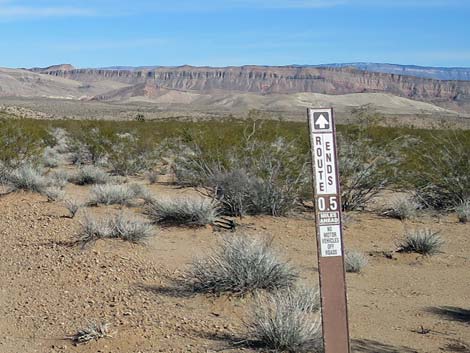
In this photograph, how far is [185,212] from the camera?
1443 cm

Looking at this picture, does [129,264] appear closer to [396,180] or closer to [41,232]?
[41,232]

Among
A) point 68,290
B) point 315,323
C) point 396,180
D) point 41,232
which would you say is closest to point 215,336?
point 315,323

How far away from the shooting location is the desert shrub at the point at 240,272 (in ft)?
29.7

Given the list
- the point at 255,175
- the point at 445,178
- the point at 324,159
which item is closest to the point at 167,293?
the point at 324,159

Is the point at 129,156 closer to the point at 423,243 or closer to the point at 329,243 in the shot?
the point at 423,243

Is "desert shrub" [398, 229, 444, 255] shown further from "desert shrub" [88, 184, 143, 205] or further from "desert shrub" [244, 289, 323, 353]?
"desert shrub" [88, 184, 143, 205]

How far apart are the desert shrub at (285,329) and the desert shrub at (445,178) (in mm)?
11234

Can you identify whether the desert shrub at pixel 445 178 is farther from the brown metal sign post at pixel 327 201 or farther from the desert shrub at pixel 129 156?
the brown metal sign post at pixel 327 201

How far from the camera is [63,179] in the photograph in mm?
21172

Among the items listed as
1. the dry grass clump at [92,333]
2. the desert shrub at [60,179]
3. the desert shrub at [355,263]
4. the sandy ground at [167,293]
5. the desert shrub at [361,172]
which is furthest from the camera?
the desert shrub at [60,179]

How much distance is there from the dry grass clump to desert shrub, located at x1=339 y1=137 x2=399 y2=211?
10.7m

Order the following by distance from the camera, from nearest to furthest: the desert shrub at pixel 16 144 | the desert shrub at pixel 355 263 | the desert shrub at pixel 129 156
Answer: the desert shrub at pixel 355 263 → the desert shrub at pixel 16 144 → the desert shrub at pixel 129 156

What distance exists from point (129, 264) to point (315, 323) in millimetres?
4132

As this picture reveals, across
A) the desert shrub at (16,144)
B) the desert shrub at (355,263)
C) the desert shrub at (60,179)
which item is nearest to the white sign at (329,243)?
the desert shrub at (355,263)
